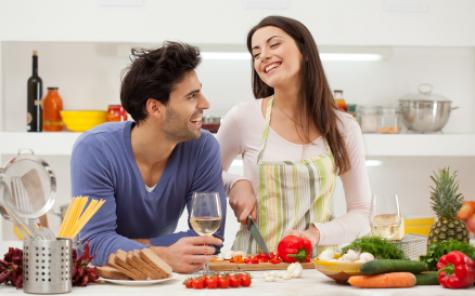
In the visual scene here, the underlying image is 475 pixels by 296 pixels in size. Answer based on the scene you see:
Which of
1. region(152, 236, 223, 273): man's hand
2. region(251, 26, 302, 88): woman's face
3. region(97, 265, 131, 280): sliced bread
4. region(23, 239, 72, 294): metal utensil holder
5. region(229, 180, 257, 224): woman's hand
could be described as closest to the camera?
region(23, 239, 72, 294): metal utensil holder

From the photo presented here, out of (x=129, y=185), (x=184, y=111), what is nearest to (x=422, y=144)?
(x=184, y=111)

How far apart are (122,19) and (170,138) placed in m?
2.28

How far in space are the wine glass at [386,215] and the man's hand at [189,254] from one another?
459 mm

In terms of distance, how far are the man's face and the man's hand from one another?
527 mm

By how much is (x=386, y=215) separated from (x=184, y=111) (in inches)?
36.1

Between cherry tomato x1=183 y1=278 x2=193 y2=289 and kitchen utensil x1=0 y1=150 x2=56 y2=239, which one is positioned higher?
kitchen utensil x1=0 y1=150 x2=56 y2=239

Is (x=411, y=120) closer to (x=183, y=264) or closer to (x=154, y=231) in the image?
(x=154, y=231)

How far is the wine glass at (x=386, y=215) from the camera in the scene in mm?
2330

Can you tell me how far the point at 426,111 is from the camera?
5246 millimetres

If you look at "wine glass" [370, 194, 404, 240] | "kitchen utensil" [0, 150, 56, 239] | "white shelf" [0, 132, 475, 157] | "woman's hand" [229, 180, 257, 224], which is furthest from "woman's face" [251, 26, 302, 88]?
"white shelf" [0, 132, 475, 157]

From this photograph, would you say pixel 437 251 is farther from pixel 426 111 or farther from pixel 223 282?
pixel 426 111

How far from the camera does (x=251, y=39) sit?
342 cm

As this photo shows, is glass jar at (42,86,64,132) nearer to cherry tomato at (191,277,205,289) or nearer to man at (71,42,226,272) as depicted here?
man at (71,42,226,272)

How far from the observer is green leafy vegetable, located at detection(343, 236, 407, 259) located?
2336mm
